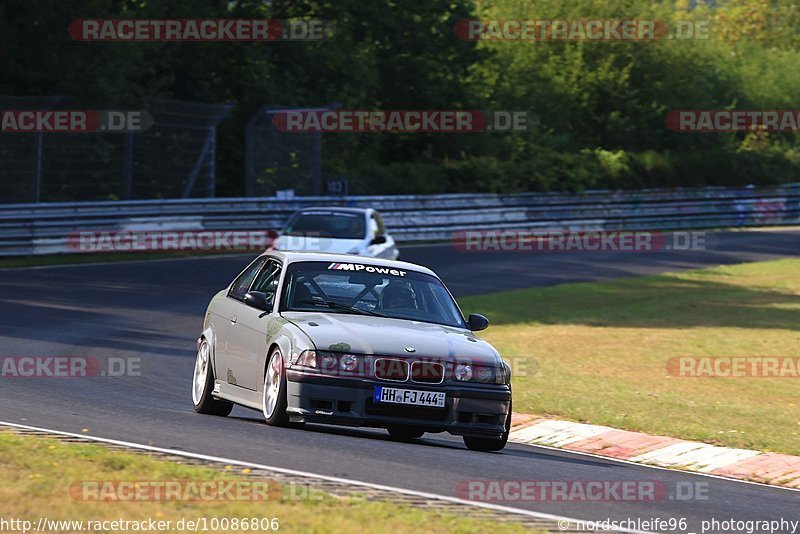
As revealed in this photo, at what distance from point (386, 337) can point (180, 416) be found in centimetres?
198

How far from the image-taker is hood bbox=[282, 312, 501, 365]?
1031 centimetres

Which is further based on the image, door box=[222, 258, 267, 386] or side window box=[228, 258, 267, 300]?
side window box=[228, 258, 267, 300]

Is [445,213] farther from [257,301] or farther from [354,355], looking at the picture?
[354,355]

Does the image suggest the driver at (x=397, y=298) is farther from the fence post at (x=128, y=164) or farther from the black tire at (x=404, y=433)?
the fence post at (x=128, y=164)

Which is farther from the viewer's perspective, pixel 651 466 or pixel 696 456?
pixel 696 456

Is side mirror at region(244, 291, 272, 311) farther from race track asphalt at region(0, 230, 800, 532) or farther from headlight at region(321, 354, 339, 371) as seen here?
headlight at region(321, 354, 339, 371)

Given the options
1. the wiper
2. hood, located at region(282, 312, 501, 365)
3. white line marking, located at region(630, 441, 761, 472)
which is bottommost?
white line marking, located at region(630, 441, 761, 472)

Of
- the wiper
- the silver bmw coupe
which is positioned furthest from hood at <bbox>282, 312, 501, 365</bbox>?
the wiper

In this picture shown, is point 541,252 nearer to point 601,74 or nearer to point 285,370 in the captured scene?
point 601,74

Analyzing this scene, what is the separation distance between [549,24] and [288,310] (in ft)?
153

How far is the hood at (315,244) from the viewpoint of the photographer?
25.0 metres

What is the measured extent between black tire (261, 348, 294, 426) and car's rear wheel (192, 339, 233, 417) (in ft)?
4.02

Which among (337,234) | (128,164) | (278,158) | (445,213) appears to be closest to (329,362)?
(337,234)

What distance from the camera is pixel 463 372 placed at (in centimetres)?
1050
